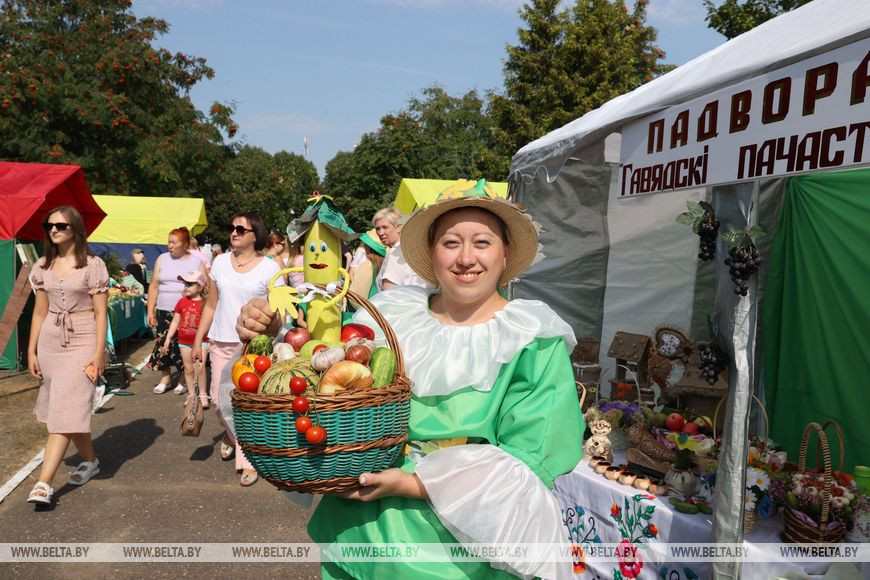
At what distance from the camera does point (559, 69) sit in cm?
2230

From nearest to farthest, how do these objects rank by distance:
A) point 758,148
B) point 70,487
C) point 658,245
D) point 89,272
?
1. point 758,148
2. point 89,272
3. point 70,487
4. point 658,245

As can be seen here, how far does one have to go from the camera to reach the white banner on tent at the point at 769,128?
7.31ft

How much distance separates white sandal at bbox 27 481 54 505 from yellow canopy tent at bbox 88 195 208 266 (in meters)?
15.4

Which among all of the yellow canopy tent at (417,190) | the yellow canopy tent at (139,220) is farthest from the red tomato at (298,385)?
the yellow canopy tent at (139,220)

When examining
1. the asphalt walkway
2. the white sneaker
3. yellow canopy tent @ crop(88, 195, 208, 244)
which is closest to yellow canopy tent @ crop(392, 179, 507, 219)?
the white sneaker

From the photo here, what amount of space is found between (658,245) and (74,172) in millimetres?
8704

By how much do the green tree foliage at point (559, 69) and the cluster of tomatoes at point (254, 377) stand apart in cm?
2078

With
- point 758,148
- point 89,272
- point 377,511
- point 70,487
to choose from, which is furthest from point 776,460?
point 70,487

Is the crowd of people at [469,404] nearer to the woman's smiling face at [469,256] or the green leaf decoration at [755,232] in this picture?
the woman's smiling face at [469,256]

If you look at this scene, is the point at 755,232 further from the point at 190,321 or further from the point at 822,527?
the point at 190,321

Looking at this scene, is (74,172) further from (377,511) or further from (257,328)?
(377,511)

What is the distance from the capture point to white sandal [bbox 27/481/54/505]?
4.46 metres

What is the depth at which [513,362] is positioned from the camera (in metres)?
1.87

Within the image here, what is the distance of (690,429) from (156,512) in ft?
12.0
